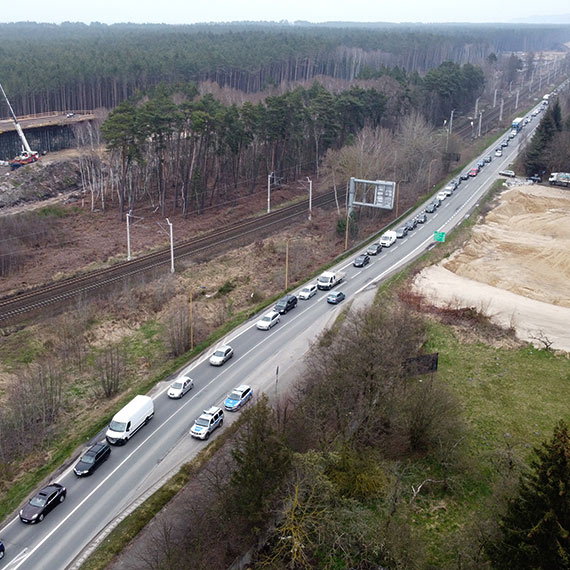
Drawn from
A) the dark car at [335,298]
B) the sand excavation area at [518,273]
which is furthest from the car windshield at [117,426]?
the sand excavation area at [518,273]

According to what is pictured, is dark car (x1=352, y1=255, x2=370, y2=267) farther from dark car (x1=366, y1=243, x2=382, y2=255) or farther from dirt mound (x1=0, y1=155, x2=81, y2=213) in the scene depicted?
dirt mound (x1=0, y1=155, x2=81, y2=213)

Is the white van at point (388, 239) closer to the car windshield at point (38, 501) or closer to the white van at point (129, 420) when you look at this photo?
the white van at point (129, 420)

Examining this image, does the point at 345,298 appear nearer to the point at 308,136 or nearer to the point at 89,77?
the point at 308,136

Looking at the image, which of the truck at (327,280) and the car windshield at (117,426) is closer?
the car windshield at (117,426)

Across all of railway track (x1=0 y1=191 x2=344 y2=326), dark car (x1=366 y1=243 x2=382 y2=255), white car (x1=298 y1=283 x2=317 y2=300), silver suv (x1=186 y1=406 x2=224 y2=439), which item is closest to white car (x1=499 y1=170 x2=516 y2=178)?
railway track (x1=0 y1=191 x2=344 y2=326)

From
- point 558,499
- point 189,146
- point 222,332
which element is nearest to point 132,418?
point 222,332

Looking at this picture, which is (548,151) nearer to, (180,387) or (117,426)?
(180,387)

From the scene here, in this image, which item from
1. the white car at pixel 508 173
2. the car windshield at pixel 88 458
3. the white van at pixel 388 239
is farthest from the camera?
the white car at pixel 508 173
